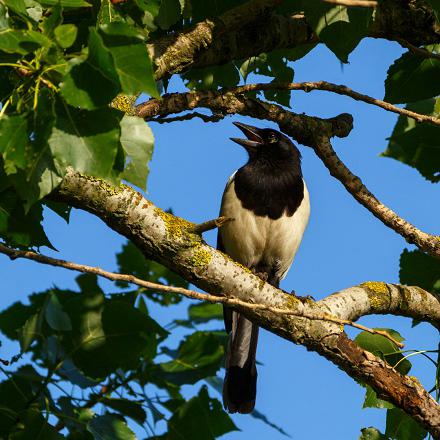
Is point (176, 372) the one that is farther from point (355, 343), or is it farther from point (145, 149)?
point (145, 149)

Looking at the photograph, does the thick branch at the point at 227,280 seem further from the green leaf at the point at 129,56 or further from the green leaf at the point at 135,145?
the green leaf at the point at 129,56

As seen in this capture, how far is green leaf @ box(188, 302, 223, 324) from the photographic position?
4.41m

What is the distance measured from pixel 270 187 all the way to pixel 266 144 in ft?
1.76

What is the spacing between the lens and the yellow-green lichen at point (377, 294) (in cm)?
360

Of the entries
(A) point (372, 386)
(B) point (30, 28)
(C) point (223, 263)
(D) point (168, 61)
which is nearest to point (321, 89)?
(D) point (168, 61)

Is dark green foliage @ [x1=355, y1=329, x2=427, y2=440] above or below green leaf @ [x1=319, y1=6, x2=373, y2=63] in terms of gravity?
below

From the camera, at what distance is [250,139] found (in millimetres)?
5715

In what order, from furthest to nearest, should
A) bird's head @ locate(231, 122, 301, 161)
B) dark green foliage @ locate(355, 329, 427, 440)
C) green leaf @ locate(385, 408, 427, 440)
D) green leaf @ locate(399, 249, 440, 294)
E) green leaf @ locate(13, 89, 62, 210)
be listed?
bird's head @ locate(231, 122, 301, 161)
green leaf @ locate(399, 249, 440, 294)
green leaf @ locate(385, 408, 427, 440)
dark green foliage @ locate(355, 329, 427, 440)
green leaf @ locate(13, 89, 62, 210)

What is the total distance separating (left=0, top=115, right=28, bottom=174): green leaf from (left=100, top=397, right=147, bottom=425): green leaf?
4.47ft

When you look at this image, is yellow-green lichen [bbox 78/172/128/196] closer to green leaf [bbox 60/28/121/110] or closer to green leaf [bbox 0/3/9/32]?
green leaf [bbox 0/3/9/32]

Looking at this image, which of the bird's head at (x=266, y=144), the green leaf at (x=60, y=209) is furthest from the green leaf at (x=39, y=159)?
the bird's head at (x=266, y=144)

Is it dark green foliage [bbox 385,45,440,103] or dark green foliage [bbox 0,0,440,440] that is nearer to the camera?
dark green foliage [bbox 0,0,440,440]

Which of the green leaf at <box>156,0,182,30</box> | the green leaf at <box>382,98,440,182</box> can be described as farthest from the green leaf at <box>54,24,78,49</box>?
the green leaf at <box>382,98,440,182</box>

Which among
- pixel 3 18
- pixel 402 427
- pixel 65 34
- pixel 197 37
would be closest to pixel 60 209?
pixel 197 37
